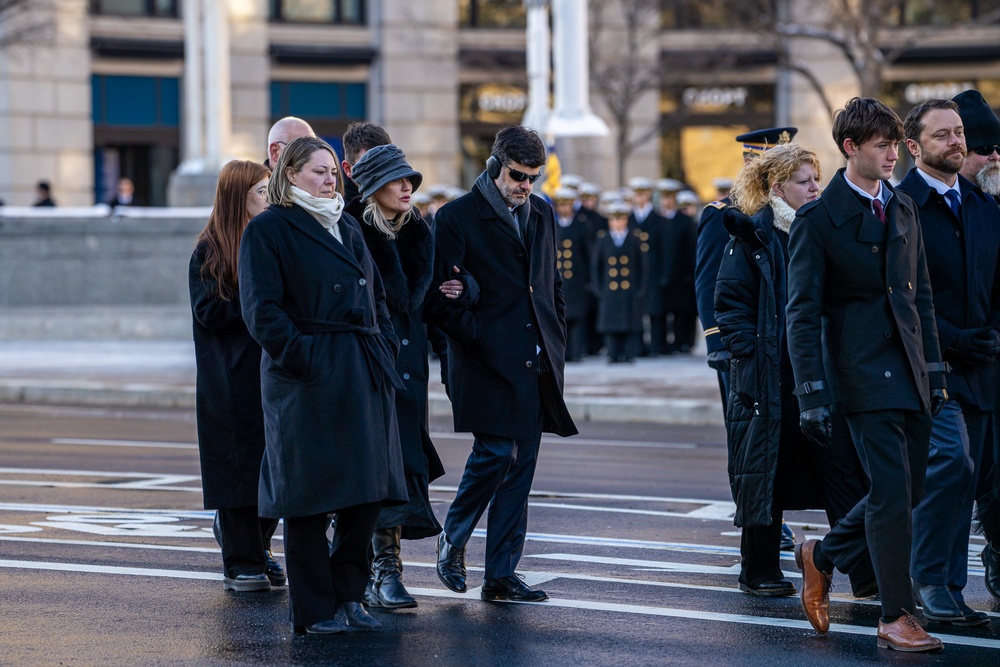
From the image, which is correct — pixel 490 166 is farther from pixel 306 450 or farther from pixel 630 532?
pixel 630 532

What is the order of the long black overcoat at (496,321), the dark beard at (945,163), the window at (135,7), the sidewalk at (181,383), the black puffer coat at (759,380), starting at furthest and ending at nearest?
the window at (135,7) → the sidewalk at (181,383) → the long black overcoat at (496,321) → the black puffer coat at (759,380) → the dark beard at (945,163)

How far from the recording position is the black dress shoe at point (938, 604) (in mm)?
6680

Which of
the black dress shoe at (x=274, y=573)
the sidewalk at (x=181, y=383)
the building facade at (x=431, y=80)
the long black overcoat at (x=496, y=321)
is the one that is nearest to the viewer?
the long black overcoat at (x=496, y=321)

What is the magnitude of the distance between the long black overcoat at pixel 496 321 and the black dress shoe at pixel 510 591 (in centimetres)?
64

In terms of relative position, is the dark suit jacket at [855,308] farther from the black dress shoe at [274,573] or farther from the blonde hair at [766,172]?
the black dress shoe at [274,573]

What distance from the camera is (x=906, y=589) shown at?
6289 millimetres

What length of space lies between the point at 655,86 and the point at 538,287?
94.6ft

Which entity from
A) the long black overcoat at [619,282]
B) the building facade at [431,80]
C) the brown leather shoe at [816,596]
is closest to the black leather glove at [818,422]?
the brown leather shoe at [816,596]

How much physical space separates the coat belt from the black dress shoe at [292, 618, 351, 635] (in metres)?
0.97

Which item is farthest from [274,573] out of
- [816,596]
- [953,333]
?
[953,333]

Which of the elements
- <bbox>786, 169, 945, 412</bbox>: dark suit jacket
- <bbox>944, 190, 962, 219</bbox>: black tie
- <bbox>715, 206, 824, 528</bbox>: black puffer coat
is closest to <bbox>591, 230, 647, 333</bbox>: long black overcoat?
<bbox>715, 206, 824, 528</bbox>: black puffer coat

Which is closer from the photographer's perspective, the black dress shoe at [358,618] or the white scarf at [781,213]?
the black dress shoe at [358,618]

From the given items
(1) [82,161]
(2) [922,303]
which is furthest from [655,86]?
(2) [922,303]

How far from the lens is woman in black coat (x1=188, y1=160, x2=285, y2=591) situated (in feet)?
24.1
